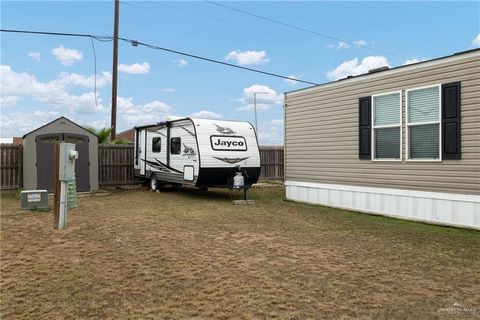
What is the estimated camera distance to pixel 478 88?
749 cm

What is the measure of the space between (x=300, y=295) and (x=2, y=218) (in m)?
7.11

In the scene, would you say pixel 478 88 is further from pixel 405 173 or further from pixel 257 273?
pixel 257 273

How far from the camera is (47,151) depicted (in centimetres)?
1327

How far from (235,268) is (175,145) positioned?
8727 mm

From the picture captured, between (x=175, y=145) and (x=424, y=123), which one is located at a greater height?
(x=424, y=123)

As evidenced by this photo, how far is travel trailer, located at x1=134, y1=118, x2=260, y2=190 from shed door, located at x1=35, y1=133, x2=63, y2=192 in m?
3.61

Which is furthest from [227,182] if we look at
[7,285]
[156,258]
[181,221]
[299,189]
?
[7,285]

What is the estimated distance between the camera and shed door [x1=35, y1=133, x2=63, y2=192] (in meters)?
13.1

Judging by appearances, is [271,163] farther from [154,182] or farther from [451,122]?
[451,122]

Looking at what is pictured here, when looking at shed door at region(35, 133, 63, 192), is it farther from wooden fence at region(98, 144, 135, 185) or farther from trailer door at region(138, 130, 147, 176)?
trailer door at region(138, 130, 147, 176)

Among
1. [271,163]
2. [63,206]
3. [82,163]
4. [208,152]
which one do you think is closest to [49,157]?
[82,163]

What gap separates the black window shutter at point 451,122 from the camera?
7.75m

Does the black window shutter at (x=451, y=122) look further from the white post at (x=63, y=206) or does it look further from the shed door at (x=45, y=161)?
the shed door at (x=45, y=161)

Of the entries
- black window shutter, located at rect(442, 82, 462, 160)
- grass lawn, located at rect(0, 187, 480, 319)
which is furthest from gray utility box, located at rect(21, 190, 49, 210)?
black window shutter, located at rect(442, 82, 462, 160)
